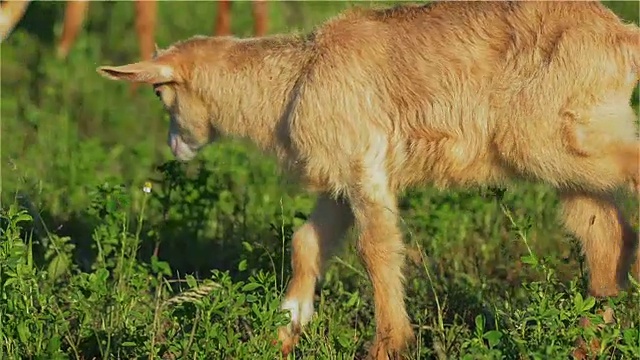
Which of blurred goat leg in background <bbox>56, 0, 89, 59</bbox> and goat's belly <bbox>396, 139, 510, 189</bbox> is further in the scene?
A: blurred goat leg in background <bbox>56, 0, 89, 59</bbox>

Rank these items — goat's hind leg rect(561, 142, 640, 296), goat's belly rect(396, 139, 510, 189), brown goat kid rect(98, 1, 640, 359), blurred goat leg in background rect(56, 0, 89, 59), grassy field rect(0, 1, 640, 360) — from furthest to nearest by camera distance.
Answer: blurred goat leg in background rect(56, 0, 89, 59) < goat's hind leg rect(561, 142, 640, 296) < goat's belly rect(396, 139, 510, 189) < brown goat kid rect(98, 1, 640, 359) < grassy field rect(0, 1, 640, 360)

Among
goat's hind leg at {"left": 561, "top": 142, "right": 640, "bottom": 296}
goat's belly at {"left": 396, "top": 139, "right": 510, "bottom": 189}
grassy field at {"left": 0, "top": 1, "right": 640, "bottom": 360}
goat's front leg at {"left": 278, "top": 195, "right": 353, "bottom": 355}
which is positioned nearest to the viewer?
grassy field at {"left": 0, "top": 1, "right": 640, "bottom": 360}

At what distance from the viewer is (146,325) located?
19.8 feet

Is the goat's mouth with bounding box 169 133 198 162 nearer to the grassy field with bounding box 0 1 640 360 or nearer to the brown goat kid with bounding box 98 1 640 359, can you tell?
the grassy field with bounding box 0 1 640 360

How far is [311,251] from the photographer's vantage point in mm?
6383

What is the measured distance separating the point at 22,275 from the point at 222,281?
2.89ft

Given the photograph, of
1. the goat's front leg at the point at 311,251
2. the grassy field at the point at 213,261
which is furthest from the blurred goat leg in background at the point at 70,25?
the goat's front leg at the point at 311,251

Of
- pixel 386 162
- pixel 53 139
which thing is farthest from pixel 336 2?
pixel 386 162

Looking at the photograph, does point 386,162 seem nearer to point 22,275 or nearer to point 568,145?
point 568,145

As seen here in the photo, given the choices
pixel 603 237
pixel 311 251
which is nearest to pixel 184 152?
pixel 311 251

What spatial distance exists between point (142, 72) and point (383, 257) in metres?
1.45

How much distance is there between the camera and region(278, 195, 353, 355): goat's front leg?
6352 millimetres

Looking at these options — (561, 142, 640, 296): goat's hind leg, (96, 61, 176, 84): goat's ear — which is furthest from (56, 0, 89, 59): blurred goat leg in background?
(561, 142, 640, 296): goat's hind leg

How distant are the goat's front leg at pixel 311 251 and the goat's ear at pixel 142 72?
95 cm
